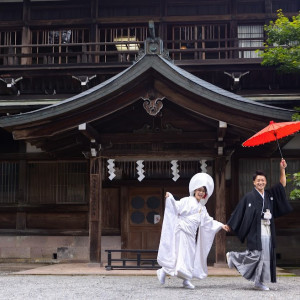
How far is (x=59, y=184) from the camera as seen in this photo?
1500cm

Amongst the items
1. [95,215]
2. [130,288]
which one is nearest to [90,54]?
[95,215]

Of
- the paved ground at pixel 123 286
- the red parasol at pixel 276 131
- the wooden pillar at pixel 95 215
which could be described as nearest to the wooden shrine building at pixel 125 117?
the wooden pillar at pixel 95 215

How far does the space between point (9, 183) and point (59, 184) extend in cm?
143

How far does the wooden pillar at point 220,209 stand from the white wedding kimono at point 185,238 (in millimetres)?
3257

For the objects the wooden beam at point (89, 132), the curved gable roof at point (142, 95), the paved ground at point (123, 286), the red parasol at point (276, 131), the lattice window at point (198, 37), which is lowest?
the paved ground at point (123, 286)

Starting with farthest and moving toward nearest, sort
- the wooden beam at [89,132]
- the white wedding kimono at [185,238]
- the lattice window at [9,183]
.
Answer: the lattice window at [9,183] < the wooden beam at [89,132] < the white wedding kimono at [185,238]

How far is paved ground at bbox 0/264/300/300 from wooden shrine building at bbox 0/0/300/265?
55.5 inches

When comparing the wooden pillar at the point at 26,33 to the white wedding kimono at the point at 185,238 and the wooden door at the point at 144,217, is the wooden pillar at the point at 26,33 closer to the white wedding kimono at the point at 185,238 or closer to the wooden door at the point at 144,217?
the wooden door at the point at 144,217

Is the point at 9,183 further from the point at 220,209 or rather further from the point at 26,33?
the point at 220,209

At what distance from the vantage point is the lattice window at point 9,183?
15.2m

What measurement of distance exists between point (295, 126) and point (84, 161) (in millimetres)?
7096

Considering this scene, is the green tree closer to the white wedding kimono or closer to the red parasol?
the red parasol

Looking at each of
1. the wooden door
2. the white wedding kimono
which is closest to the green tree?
the wooden door

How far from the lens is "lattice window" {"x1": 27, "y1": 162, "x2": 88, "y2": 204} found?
49.1ft
